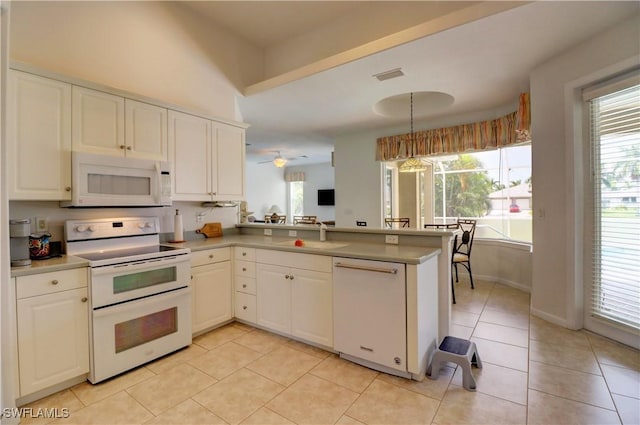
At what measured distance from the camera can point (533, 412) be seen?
1708 millimetres

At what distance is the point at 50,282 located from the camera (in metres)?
1.87

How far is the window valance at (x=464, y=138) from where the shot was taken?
358 centimetres

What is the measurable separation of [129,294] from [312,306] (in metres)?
1.37

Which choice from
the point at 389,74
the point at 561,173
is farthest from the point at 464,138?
the point at 389,74

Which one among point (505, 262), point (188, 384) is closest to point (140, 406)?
point (188, 384)

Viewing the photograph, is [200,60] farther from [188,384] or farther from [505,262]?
[505,262]

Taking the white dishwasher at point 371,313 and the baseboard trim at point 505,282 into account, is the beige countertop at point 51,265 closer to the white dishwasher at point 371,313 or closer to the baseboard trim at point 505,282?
the white dishwasher at point 371,313

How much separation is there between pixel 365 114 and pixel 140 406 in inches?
167

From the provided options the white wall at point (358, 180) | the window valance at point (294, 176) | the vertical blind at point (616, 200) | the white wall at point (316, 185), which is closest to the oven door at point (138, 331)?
the vertical blind at point (616, 200)

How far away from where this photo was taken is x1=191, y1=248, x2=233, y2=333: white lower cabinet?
8.91 feet

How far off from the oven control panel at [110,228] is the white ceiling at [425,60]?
1946 mm

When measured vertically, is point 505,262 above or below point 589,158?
below

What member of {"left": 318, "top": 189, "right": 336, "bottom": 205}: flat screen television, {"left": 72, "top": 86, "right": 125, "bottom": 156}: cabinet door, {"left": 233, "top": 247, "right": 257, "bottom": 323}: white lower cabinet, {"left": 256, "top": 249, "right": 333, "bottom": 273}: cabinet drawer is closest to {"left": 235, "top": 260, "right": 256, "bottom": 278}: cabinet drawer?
{"left": 233, "top": 247, "right": 257, "bottom": 323}: white lower cabinet

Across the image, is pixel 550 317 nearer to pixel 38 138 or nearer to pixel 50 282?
pixel 50 282
